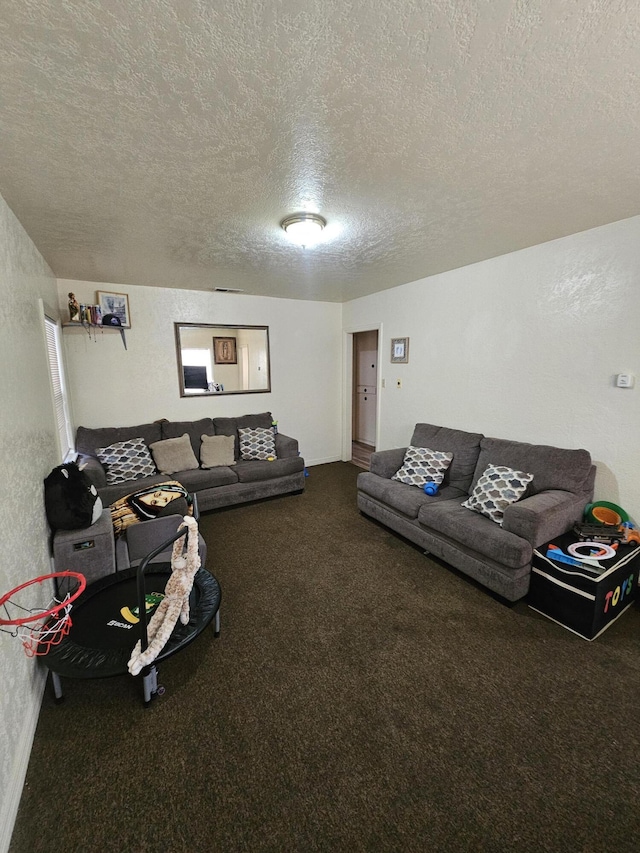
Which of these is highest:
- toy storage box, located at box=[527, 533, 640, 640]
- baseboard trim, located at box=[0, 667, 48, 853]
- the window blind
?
the window blind

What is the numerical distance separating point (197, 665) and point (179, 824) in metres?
0.68

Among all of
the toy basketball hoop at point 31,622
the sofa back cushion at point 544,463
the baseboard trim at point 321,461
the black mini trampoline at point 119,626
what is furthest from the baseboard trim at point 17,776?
the baseboard trim at point 321,461

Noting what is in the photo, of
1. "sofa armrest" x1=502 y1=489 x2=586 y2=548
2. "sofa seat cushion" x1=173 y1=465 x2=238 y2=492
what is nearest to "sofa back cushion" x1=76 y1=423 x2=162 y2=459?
"sofa seat cushion" x1=173 y1=465 x2=238 y2=492

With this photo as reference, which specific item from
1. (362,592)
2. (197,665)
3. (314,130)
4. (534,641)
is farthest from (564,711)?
(314,130)

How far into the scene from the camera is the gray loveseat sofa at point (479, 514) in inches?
89.3

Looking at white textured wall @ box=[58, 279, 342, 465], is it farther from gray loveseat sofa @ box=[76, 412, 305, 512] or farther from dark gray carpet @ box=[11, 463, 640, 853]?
dark gray carpet @ box=[11, 463, 640, 853]

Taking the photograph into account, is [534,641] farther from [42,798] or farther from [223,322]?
[223,322]

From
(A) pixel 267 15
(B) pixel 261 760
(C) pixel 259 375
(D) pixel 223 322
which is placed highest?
(A) pixel 267 15

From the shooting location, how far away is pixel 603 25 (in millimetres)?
971

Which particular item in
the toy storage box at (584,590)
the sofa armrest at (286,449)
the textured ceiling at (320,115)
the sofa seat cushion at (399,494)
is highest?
the textured ceiling at (320,115)

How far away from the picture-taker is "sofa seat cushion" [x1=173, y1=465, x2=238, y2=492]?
12.2ft

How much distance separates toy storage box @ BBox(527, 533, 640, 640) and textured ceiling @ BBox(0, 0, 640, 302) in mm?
2152

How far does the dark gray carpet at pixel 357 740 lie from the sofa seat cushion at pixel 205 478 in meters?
1.63

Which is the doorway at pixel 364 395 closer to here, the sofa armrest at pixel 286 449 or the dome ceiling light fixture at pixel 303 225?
the sofa armrest at pixel 286 449
